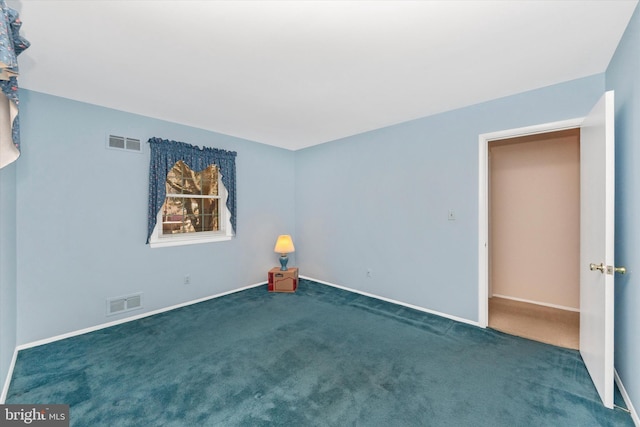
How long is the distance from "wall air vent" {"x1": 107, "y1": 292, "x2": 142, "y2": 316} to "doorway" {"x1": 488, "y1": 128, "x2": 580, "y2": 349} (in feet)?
13.8

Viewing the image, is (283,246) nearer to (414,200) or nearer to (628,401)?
(414,200)

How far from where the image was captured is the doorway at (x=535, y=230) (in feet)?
11.4

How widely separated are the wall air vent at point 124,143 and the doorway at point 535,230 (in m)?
4.66

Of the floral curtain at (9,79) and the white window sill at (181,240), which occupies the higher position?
the floral curtain at (9,79)

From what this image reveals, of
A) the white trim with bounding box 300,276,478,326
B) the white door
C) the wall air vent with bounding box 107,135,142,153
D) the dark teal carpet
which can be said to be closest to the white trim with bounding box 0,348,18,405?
→ the dark teal carpet

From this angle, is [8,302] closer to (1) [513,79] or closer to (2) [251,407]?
(2) [251,407]

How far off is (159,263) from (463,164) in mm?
3962

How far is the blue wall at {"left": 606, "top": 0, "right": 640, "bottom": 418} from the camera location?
1.60 m

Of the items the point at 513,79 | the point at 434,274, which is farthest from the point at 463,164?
the point at 434,274

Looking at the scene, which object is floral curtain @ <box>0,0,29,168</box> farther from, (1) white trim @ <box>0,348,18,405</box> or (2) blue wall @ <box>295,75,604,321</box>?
(2) blue wall @ <box>295,75,604,321</box>

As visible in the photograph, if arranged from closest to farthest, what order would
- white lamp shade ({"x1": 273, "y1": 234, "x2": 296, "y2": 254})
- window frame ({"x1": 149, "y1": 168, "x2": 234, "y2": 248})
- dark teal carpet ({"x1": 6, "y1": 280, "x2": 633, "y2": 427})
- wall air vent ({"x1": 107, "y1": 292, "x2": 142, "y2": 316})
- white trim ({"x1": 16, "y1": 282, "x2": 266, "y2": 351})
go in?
dark teal carpet ({"x1": 6, "y1": 280, "x2": 633, "y2": 427})
white trim ({"x1": 16, "y1": 282, "x2": 266, "y2": 351})
wall air vent ({"x1": 107, "y1": 292, "x2": 142, "y2": 316})
window frame ({"x1": 149, "y1": 168, "x2": 234, "y2": 248})
white lamp shade ({"x1": 273, "y1": 234, "x2": 296, "y2": 254})

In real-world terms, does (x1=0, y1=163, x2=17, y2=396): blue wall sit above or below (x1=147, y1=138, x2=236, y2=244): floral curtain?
below

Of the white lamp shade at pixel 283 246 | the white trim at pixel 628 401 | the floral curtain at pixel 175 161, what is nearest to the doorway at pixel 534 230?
the white trim at pixel 628 401

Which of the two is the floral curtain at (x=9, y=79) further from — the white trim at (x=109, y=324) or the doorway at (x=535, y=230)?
the doorway at (x=535, y=230)
